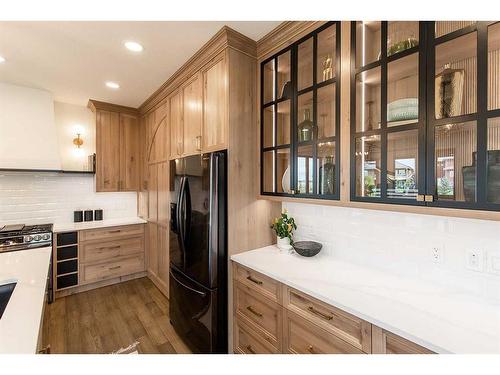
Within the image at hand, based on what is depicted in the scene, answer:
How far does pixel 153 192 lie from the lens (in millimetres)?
3270

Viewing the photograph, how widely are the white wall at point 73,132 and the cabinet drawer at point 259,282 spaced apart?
3.14 meters

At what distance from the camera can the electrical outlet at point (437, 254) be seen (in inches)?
49.4

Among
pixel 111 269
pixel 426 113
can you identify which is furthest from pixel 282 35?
pixel 111 269

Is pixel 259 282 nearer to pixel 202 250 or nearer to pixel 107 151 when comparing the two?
pixel 202 250

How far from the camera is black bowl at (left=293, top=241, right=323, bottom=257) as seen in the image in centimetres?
168

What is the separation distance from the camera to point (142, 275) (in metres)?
3.52

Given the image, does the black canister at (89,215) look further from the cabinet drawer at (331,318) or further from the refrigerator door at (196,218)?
the cabinet drawer at (331,318)

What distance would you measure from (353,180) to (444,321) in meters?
0.74

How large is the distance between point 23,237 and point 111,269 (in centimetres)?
106

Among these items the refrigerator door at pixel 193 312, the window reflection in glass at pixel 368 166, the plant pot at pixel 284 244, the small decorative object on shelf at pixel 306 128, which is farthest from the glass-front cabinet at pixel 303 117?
the refrigerator door at pixel 193 312

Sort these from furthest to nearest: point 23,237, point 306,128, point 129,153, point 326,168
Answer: point 129,153 < point 23,237 < point 306,128 < point 326,168

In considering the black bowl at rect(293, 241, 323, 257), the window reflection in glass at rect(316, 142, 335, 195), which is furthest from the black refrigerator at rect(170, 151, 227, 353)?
the window reflection in glass at rect(316, 142, 335, 195)

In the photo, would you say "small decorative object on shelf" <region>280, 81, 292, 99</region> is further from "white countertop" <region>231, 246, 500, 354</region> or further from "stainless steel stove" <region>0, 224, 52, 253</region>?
"stainless steel stove" <region>0, 224, 52, 253</region>
